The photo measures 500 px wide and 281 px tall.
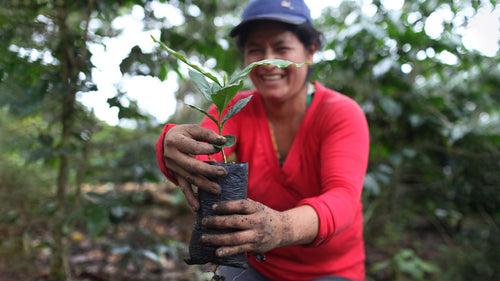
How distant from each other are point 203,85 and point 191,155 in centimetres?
24

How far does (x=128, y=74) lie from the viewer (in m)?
1.81

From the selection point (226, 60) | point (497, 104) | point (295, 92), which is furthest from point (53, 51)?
point (497, 104)

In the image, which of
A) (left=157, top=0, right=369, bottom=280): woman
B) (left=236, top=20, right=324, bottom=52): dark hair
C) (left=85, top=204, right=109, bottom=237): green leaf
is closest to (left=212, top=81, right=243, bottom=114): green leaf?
(left=157, top=0, right=369, bottom=280): woman

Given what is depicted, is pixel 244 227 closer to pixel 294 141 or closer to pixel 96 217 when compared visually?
pixel 294 141

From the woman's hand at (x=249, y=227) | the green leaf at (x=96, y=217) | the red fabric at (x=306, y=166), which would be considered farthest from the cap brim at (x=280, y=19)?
the green leaf at (x=96, y=217)

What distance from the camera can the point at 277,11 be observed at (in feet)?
5.26

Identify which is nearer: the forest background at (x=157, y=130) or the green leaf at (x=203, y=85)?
the green leaf at (x=203, y=85)

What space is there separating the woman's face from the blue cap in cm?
6

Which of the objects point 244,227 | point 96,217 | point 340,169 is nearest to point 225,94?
point 244,227

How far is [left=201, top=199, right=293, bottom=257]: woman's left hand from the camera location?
1.02 meters

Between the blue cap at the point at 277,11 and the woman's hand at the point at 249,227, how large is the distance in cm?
93

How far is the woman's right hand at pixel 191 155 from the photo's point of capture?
3.62 ft

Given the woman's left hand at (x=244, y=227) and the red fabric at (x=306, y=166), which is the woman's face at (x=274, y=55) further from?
the woman's left hand at (x=244, y=227)

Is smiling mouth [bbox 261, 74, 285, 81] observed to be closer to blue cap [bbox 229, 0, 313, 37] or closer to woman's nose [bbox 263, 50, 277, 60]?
woman's nose [bbox 263, 50, 277, 60]
